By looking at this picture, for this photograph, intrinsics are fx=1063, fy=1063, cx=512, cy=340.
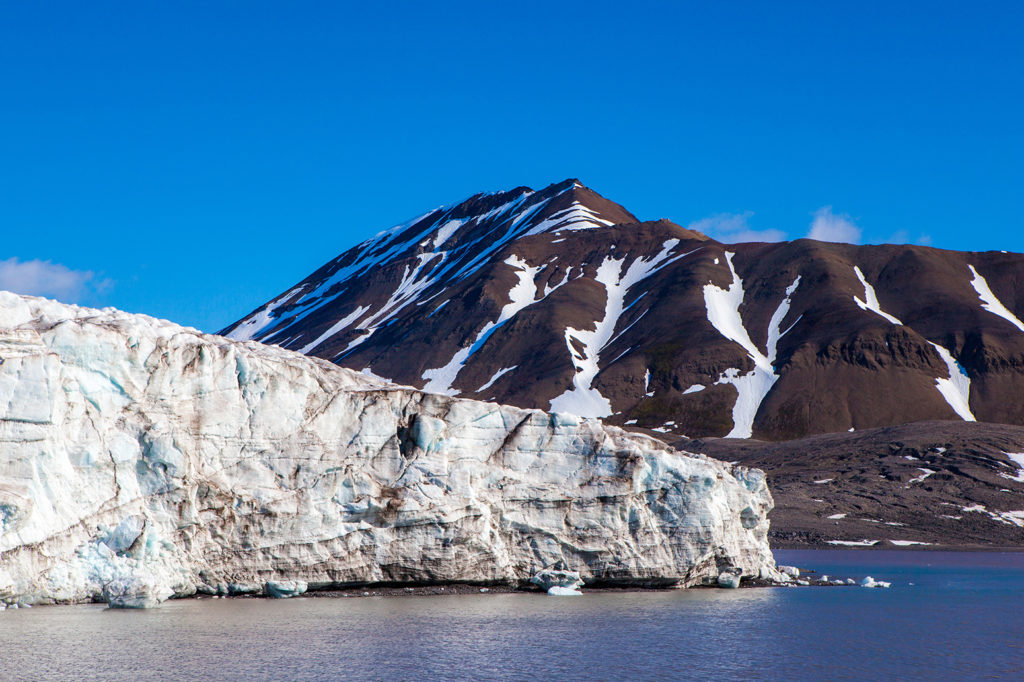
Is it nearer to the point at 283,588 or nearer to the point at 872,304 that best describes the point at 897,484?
the point at 872,304

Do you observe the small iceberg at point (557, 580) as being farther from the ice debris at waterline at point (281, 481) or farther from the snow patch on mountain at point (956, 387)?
the snow patch on mountain at point (956, 387)

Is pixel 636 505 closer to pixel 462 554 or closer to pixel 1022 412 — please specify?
pixel 462 554

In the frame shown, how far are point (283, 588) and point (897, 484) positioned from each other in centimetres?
9581

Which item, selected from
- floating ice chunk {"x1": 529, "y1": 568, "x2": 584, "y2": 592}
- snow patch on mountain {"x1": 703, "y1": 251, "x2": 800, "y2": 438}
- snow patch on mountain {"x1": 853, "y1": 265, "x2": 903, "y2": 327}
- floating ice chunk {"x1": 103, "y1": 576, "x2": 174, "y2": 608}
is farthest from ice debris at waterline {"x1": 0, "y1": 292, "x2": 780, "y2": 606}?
snow patch on mountain {"x1": 853, "y1": 265, "x2": 903, "y2": 327}

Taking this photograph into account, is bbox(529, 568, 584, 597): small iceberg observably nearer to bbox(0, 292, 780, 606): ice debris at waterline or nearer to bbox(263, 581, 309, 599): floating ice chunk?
bbox(0, 292, 780, 606): ice debris at waterline

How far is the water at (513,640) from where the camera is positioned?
2769 centimetres

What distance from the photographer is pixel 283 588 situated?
122 feet

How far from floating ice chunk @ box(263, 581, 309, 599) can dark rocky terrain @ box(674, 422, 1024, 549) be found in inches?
2595

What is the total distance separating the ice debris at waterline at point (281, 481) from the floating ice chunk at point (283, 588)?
104mm

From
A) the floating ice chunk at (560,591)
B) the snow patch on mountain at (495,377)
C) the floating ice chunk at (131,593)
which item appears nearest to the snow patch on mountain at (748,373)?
the snow patch on mountain at (495,377)

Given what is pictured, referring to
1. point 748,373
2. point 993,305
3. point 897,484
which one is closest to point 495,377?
point 748,373

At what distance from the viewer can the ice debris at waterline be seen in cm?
3356

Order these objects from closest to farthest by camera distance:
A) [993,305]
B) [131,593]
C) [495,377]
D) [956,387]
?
[131,593], [956,387], [495,377], [993,305]

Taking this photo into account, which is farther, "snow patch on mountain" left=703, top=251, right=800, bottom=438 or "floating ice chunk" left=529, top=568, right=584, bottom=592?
"snow patch on mountain" left=703, top=251, right=800, bottom=438
